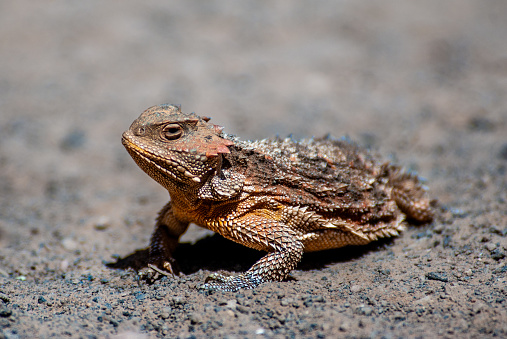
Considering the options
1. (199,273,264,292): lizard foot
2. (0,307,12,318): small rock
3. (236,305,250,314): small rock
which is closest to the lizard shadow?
(199,273,264,292): lizard foot

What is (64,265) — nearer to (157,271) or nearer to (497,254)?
(157,271)

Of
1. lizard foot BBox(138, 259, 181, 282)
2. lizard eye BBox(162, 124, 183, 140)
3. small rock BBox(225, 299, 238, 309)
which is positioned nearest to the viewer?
small rock BBox(225, 299, 238, 309)

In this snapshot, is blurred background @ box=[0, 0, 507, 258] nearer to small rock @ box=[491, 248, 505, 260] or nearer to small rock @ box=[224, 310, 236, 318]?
small rock @ box=[491, 248, 505, 260]

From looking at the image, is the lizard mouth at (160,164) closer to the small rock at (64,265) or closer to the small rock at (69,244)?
the small rock at (64,265)

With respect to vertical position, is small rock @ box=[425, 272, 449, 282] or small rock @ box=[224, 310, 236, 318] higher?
small rock @ box=[425, 272, 449, 282]

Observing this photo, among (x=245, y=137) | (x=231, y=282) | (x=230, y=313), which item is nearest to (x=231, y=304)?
(x=230, y=313)

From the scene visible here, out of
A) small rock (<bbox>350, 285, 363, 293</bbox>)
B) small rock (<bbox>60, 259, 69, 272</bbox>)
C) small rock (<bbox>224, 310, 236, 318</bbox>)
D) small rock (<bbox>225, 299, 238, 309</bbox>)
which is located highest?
small rock (<bbox>350, 285, 363, 293</bbox>)

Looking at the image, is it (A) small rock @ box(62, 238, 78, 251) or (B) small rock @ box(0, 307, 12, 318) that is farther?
(A) small rock @ box(62, 238, 78, 251)

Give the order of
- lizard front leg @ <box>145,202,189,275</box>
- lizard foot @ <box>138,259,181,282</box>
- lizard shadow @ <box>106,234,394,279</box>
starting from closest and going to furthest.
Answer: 1. lizard foot @ <box>138,259,181,282</box>
2. lizard front leg @ <box>145,202,189,275</box>
3. lizard shadow @ <box>106,234,394,279</box>

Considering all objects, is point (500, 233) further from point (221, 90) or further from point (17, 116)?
point (17, 116)
